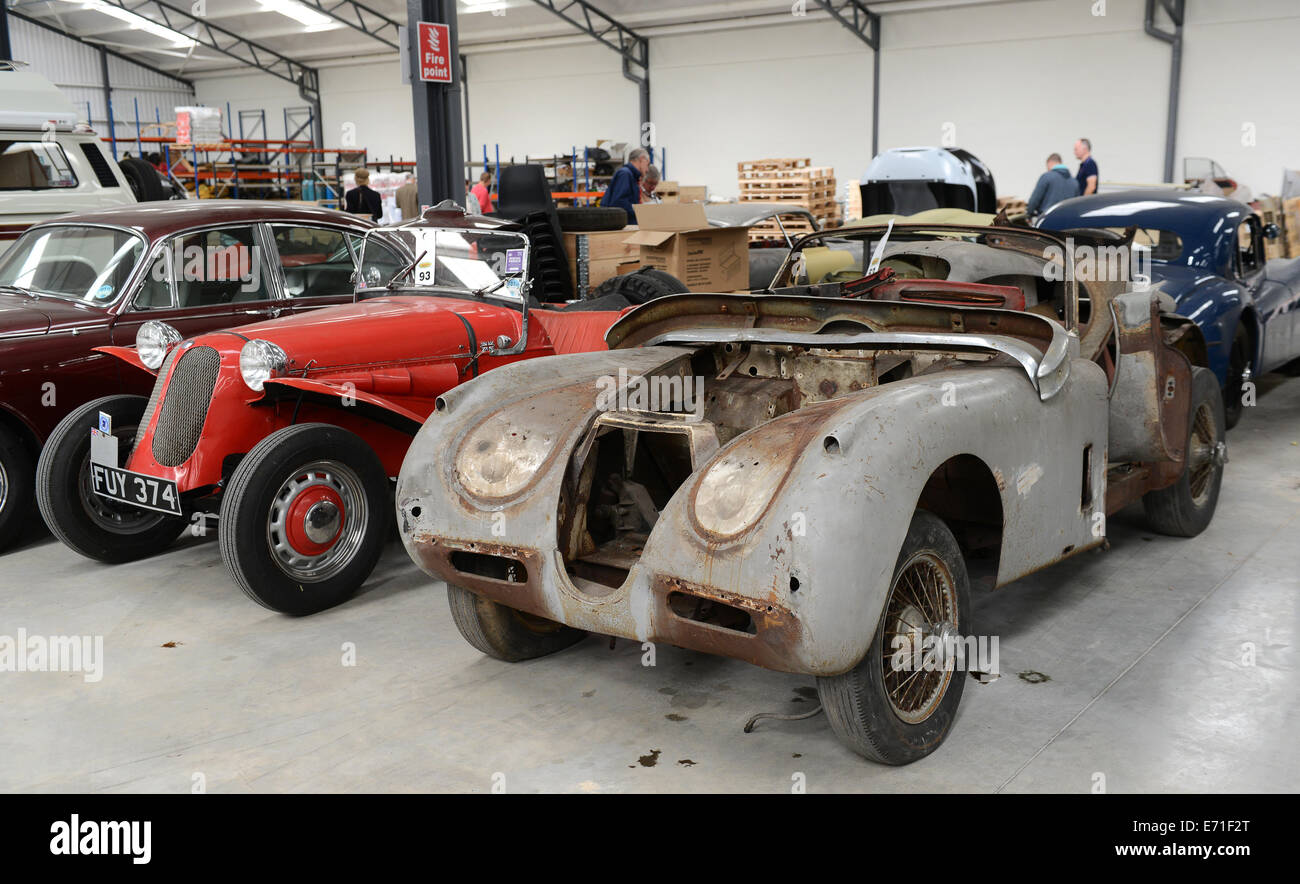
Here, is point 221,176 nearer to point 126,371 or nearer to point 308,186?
point 308,186

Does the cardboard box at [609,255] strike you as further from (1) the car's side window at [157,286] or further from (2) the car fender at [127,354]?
(2) the car fender at [127,354]

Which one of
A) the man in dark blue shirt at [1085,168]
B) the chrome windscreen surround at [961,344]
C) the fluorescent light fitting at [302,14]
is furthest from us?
the fluorescent light fitting at [302,14]

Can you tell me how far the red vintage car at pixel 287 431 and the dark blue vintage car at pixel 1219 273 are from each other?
439cm

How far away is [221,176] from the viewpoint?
23.3 metres

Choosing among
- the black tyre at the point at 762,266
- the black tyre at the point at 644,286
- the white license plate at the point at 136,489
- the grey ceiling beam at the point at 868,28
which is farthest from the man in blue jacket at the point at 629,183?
the grey ceiling beam at the point at 868,28

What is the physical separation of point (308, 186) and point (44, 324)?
19.7 m

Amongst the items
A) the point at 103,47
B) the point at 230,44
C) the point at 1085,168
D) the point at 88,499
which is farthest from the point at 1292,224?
the point at 103,47

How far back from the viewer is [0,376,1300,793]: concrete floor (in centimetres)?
351

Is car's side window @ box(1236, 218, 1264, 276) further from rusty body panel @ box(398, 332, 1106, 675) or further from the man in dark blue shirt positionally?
the man in dark blue shirt

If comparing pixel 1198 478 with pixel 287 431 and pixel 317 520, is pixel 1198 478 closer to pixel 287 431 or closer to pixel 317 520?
pixel 317 520

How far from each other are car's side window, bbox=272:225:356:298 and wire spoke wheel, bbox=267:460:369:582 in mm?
1918

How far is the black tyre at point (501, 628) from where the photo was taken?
4.26m

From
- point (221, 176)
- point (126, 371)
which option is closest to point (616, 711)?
point (126, 371)

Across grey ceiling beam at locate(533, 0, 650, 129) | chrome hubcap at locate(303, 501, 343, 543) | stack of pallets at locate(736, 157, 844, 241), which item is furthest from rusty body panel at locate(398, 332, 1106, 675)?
grey ceiling beam at locate(533, 0, 650, 129)
